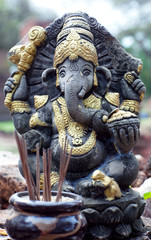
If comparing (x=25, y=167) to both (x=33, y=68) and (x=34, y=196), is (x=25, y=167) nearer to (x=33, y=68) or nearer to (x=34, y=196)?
(x=34, y=196)

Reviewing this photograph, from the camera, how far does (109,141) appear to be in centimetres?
231

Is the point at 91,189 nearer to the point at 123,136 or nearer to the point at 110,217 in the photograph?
the point at 110,217

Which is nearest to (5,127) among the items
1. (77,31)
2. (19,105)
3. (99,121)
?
(19,105)

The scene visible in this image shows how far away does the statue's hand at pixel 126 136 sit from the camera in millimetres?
2037

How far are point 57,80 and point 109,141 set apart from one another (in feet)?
1.84

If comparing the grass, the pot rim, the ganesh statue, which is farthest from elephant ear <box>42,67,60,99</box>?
the grass

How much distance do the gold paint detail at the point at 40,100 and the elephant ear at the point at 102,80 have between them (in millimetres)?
365

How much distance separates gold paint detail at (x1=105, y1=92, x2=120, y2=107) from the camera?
2.36 m

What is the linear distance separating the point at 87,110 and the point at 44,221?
954mm

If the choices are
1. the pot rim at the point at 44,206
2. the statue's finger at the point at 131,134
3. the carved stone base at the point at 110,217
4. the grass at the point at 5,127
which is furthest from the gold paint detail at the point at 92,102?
the grass at the point at 5,127

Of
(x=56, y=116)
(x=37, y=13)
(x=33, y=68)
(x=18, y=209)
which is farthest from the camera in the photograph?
(x=37, y=13)

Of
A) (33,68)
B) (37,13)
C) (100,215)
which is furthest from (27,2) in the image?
(100,215)

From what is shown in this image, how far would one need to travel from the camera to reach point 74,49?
2.27 meters

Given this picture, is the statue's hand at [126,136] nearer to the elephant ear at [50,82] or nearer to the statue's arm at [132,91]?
the statue's arm at [132,91]
